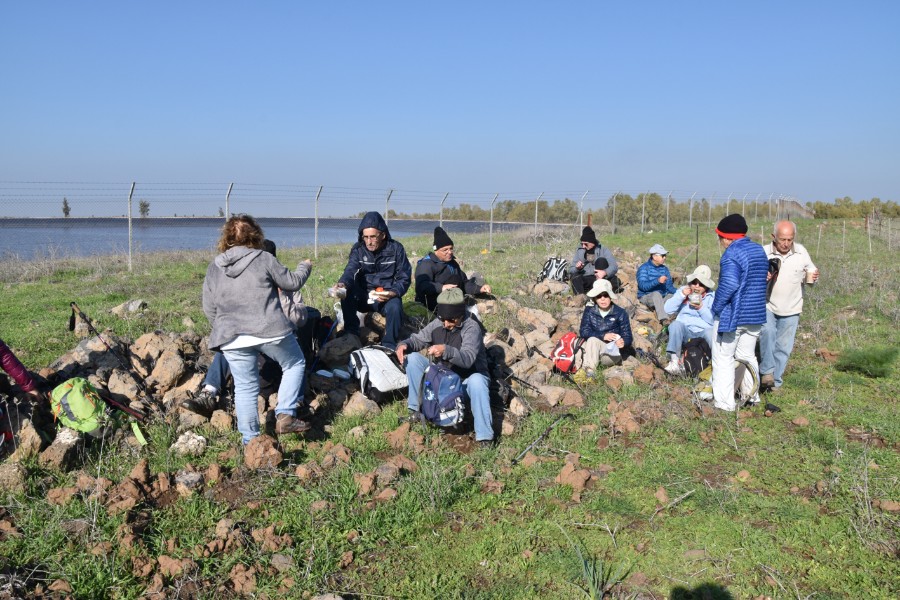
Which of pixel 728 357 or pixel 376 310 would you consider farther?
pixel 376 310

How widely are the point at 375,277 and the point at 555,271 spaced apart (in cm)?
451

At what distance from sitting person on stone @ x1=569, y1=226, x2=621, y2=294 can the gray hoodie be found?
5985 millimetres

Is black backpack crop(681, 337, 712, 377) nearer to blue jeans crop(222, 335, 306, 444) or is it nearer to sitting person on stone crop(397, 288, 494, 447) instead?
sitting person on stone crop(397, 288, 494, 447)

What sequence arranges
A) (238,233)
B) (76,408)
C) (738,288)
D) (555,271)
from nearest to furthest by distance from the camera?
(238,233), (76,408), (738,288), (555,271)

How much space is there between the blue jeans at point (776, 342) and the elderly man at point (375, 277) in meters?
3.61

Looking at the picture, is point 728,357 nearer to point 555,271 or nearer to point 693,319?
point 693,319

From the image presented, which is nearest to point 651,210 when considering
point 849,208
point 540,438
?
point 849,208

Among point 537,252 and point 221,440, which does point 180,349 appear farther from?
point 537,252

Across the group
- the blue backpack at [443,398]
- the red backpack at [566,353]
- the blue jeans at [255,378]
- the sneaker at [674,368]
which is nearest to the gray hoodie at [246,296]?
the blue jeans at [255,378]

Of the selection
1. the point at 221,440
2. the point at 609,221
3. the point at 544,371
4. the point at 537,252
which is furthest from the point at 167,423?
the point at 609,221

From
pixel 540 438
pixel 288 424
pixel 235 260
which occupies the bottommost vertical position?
pixel 540 438

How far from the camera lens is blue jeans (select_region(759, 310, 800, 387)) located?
6.30m

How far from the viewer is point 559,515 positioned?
4.18 m

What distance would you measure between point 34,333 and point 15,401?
8.78 feet
